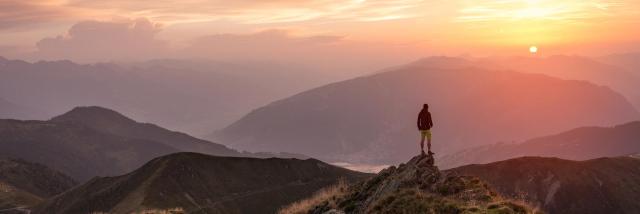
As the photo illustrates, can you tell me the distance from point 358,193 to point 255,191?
98435mm

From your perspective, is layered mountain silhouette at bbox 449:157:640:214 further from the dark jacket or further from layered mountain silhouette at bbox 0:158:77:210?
layered mountain silhouette at bbox 0:158:77:210

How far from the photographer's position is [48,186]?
610ft

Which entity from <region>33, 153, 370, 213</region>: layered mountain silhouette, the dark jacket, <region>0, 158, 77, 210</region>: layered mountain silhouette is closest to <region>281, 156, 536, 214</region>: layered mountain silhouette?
the dark jacket

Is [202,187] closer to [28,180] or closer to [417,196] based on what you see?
[28,180]

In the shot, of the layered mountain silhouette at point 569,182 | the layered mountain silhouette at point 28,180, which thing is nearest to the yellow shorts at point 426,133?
the layered mountain silhouette at point 569,182

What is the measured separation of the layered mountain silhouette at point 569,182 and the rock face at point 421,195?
103363mm

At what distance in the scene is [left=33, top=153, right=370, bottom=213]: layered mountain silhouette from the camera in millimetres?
117500

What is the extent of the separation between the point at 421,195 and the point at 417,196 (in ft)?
0.71

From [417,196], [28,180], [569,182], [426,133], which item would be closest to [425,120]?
[426,133]

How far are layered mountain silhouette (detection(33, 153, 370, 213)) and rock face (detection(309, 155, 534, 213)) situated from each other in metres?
74.1

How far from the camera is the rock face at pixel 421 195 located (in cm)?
2831

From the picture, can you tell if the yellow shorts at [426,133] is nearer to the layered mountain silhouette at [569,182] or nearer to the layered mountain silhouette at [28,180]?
the layered mountain silhouette at [569,182]

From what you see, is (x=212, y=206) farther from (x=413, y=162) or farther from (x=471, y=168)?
(x=413, y=162)

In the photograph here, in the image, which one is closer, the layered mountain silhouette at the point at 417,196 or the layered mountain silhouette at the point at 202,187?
the layered mountain silhouette at the point at 417,196
